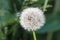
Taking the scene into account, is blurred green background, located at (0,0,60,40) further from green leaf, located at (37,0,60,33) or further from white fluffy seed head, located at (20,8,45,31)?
white fluffy seed head, located at (20,8,45,31)

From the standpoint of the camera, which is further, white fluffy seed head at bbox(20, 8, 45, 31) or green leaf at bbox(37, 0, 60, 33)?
green leaf at bbox(37, 0, 60, 33)

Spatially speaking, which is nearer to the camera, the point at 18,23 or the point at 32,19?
the point at 32,19

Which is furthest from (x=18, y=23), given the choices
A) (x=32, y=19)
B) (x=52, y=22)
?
(x=32, y=19)

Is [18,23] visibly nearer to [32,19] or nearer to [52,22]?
[52,22]

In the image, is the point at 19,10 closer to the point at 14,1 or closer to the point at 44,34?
the point at 14,1

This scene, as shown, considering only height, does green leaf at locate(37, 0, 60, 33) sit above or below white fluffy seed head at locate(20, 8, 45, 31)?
below

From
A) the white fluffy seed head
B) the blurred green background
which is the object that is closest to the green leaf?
the blurred green background
